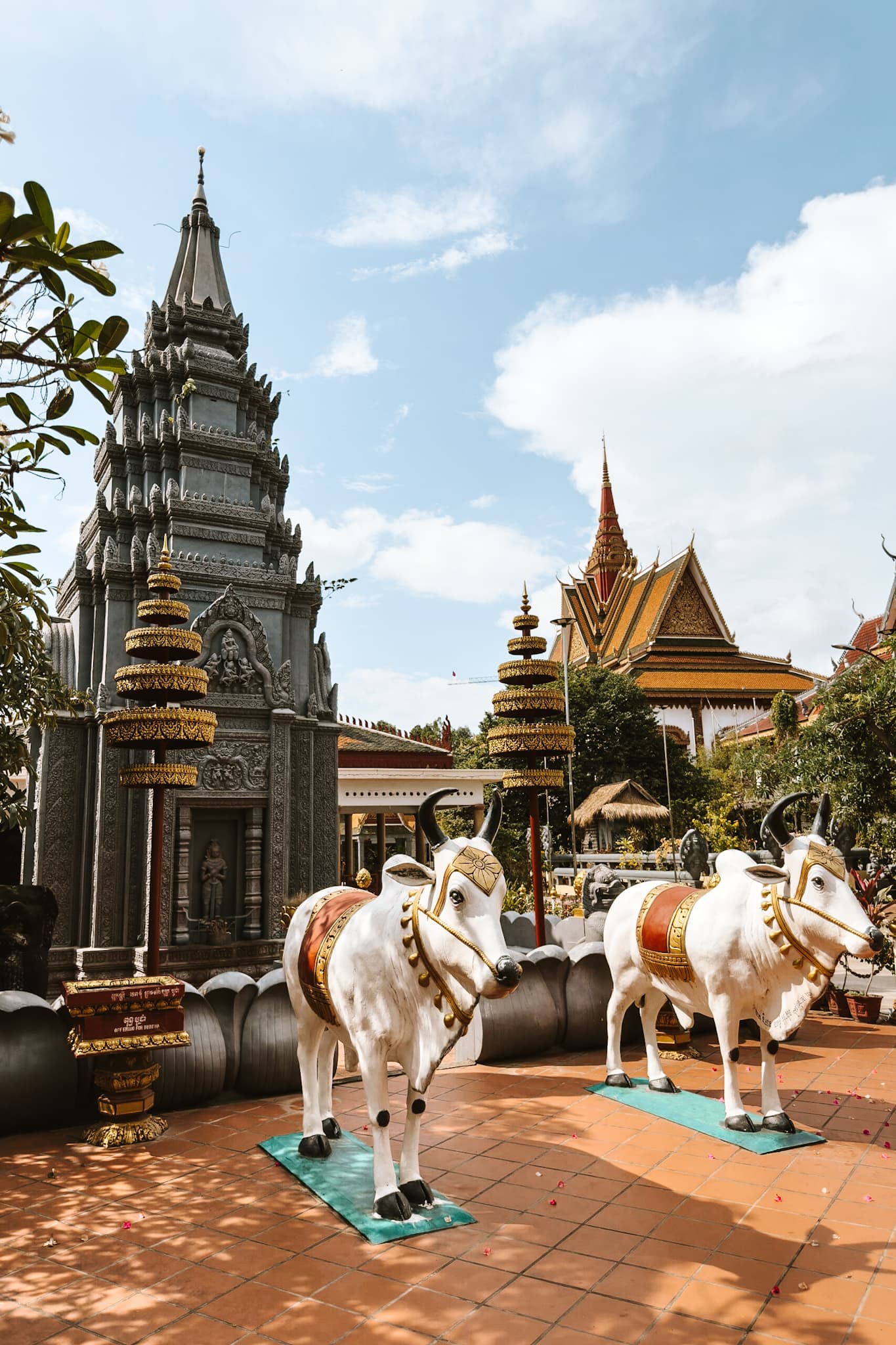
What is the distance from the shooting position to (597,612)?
43.2 metres

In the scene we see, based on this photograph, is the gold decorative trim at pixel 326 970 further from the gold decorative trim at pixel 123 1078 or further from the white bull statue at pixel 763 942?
the white bull statue at pixel 763 942

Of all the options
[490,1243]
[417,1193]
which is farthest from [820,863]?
[417,1193]

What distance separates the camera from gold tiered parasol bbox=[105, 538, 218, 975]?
680 cm

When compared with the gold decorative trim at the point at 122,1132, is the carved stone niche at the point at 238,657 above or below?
above

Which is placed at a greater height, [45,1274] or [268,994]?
[268,994]

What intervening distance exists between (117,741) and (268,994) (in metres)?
2.39

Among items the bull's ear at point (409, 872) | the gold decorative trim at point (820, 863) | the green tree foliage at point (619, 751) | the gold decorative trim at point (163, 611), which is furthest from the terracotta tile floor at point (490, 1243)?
the green tree foliage at point (619, 751)

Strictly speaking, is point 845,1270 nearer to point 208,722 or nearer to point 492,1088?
point 492,1088

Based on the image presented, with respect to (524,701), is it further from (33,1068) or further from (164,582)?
(33,1068)

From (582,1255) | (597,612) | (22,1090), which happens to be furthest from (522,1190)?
(597,612)

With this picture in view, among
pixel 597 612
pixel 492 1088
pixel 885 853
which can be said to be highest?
pixel 597 612

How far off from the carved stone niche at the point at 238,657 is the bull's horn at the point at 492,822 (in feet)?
28.9

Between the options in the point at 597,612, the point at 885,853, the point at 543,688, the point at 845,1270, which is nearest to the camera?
the point at 845,1270

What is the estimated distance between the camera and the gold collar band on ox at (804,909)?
4.92m
